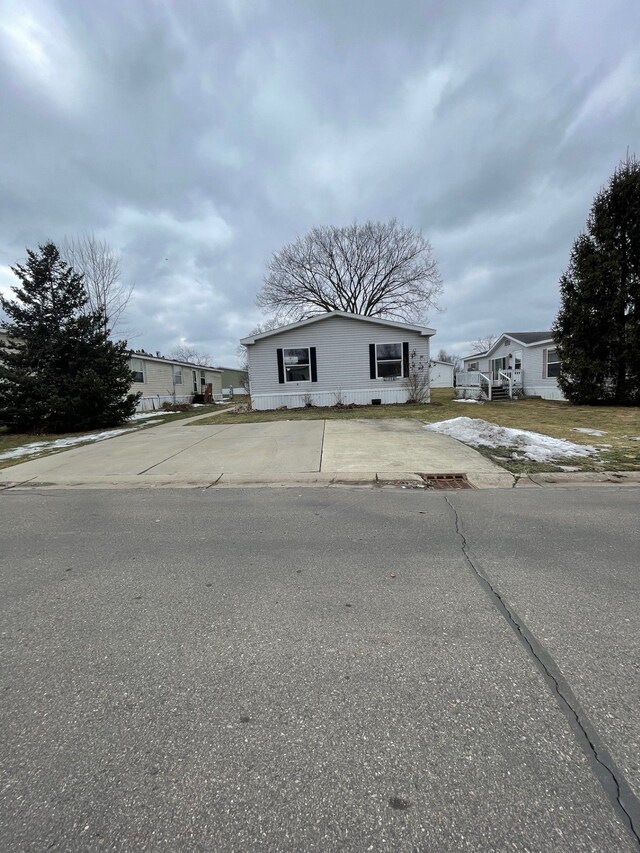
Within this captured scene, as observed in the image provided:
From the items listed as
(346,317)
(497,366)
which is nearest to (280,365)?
(346,317)

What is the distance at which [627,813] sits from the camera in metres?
1.43

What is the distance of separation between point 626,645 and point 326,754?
1858 millimetres

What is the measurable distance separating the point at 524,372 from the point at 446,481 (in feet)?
72.2

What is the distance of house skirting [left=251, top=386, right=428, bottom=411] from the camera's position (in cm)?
1853

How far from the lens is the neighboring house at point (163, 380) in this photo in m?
25.4

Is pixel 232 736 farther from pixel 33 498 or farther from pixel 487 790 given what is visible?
Result: pixel 33 498

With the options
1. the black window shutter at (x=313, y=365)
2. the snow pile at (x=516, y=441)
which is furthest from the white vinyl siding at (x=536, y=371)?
the snow pile at (x=516, y=441)

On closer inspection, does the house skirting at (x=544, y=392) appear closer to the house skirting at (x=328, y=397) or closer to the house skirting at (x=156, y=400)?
the house skirting at (x=328, y=397)

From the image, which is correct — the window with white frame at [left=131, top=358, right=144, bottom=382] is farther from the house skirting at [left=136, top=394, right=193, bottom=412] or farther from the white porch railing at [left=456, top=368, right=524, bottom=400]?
the white porch railing at [left=456, top=368, right=524, bottom=400]

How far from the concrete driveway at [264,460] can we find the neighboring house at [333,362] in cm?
752

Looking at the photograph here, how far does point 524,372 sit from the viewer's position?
2489cm

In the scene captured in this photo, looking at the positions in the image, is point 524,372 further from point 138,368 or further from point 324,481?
point 138,368

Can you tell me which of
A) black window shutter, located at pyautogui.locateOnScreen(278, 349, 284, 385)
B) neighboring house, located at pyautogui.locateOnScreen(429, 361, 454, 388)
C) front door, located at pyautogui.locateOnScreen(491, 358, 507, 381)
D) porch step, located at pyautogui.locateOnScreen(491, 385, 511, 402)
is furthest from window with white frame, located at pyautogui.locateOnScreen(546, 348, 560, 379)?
neighboring house, located at pyautogui.locateOnScreen(429, 361, 454, 388)

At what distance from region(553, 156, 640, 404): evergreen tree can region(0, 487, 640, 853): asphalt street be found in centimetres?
1707
